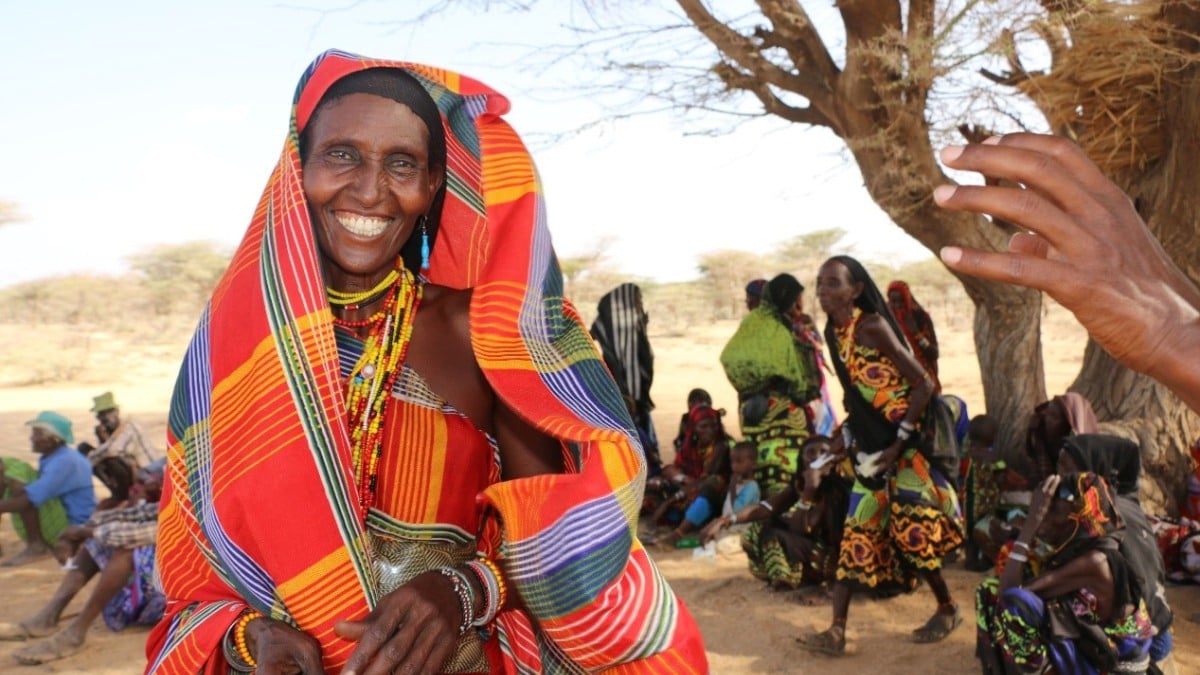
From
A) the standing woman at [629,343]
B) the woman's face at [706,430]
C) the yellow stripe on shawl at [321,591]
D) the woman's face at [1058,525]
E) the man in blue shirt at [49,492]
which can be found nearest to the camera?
the yellow stripe on shawl at [321,591]

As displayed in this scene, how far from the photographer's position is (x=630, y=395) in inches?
330

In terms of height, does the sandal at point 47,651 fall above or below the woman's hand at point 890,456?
below

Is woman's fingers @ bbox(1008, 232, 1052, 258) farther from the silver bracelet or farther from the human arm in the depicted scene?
the silver bracelet

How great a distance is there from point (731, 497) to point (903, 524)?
6.98ft

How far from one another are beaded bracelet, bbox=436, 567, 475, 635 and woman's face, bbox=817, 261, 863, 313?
12.1 ft

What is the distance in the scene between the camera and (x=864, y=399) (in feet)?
17.2

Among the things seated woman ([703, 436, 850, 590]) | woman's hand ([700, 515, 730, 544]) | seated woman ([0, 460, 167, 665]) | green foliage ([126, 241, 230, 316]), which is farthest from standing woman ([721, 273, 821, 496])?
green foliage ([126, 241, 230, 316])

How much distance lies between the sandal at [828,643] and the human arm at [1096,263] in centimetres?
426

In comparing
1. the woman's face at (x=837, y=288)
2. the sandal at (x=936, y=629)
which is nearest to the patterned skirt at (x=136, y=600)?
the woman's face at (x=837, y=288)

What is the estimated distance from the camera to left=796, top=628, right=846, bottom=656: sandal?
505cm

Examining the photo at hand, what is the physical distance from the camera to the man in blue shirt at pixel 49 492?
735cm

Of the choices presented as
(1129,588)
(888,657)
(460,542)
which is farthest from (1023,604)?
(460,542)

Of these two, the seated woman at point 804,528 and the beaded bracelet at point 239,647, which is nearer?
the beaded bracelet at point 239,647

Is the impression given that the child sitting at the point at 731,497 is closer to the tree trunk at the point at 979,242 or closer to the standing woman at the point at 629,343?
the standing woman at the point at 629,343
